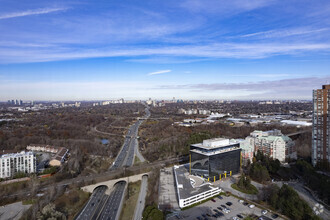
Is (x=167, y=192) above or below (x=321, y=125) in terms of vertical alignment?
below

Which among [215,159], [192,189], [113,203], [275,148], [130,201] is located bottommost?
[113,203]

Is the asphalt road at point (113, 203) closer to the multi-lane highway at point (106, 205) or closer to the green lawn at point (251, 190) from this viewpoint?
the multi-lane highway at point (106, 205)

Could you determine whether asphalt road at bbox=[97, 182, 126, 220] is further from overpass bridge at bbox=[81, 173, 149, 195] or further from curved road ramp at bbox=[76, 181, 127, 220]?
overpass bridge at bbox=[81, 173, 149, 195]

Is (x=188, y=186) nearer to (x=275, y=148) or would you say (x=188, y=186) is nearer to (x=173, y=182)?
(x=173, y=182)

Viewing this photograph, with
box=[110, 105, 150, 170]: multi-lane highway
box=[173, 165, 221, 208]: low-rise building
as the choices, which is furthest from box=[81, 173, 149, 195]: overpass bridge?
box=[173, 165, 221, 208]: low-rise building

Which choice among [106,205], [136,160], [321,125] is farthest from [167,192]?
[321,125]

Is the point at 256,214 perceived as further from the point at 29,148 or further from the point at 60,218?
the point at 29,148
